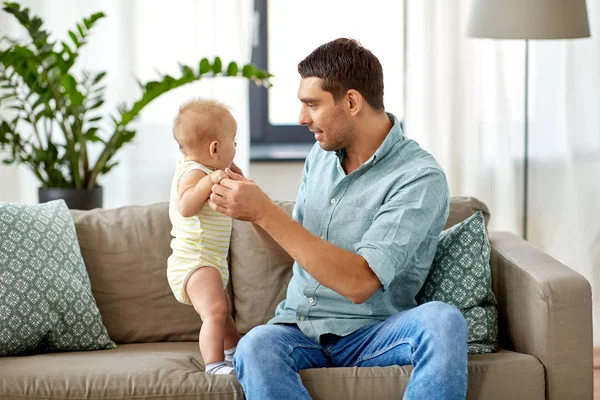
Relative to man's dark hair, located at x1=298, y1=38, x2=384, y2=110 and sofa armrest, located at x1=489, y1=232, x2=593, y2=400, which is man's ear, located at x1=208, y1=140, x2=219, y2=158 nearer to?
man's dark hair, located at x1=298, y1=38, x2=384, y2=110

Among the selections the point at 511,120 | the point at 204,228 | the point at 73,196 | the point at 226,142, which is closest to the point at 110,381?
the point at 204,228

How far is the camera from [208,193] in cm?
231

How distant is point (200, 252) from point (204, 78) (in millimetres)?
1655

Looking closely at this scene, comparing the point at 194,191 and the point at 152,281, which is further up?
the point at 194,191

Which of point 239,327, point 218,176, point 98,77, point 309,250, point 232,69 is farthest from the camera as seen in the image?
point 98,77

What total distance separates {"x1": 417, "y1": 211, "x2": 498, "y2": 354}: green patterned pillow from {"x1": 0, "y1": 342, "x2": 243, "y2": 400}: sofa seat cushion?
2.06 ft

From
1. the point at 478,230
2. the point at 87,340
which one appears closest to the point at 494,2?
the point at 478,230

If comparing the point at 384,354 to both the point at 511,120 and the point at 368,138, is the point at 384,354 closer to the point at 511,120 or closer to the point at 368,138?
the point at 368,138

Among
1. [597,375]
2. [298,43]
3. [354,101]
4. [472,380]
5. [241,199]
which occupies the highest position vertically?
[298,43]

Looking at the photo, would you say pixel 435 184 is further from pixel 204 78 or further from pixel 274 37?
pixel 274 37

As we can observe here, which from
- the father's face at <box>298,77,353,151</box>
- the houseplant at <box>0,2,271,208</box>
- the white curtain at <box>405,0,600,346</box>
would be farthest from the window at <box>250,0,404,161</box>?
the father's face at <box>298,77,353,151</box>

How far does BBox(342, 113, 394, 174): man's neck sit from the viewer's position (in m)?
2.38

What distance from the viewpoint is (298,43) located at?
4355 mm

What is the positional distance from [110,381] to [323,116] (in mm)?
851
